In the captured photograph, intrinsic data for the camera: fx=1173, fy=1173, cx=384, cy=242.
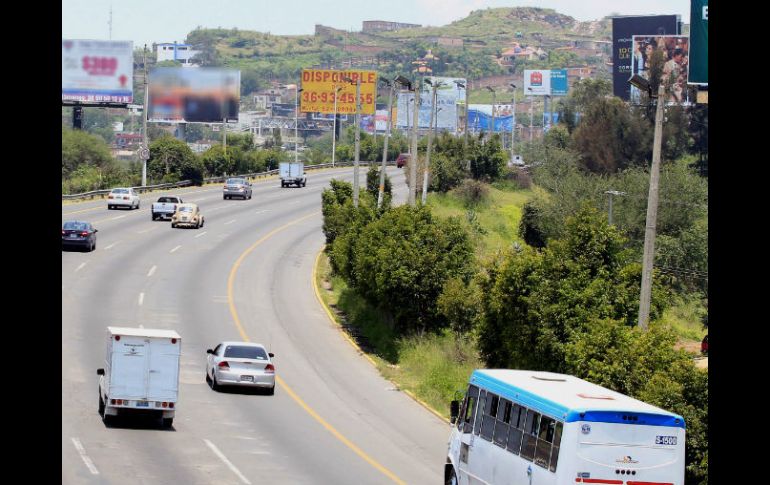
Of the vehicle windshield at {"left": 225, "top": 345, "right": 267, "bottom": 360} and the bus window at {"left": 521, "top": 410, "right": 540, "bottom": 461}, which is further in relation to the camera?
the vehicle windshield at {"left": 225, "top": 345, "right": 267, "bottom": 360}

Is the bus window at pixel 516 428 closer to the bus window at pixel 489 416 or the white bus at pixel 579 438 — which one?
the white bus at pixel 579 438

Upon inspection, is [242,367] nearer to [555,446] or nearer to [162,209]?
[555,446]

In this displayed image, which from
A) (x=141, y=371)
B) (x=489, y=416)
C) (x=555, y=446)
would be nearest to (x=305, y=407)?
(x=141, y=371)

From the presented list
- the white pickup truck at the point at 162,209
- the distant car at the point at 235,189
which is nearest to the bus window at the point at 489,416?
the white pickup truck at the point at 162,209

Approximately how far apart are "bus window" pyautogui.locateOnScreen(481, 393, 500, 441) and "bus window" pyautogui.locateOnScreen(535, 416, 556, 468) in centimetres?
228

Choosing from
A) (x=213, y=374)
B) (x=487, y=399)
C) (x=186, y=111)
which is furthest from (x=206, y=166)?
(x=487, y=399)

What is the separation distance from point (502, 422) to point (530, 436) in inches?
58.9

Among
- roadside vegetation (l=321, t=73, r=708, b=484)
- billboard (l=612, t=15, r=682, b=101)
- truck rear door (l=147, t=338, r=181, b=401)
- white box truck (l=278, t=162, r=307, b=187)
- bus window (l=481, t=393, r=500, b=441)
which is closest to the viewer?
bus window (l=481, t=393, r=500, b=441)

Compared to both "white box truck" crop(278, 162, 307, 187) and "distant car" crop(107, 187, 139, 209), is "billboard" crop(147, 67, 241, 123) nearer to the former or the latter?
"white box truck" crop(278, 162, 307, 187)

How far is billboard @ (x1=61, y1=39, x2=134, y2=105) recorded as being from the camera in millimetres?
118875

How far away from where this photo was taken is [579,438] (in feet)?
54.5

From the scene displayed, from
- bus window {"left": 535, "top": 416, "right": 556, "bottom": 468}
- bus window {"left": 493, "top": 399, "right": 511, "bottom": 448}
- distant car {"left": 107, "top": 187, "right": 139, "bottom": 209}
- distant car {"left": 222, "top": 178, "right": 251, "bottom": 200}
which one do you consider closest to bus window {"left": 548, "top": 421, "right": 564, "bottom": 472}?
bus window {"left": 535, "top": 416, "right": 556, "bottom": 468}

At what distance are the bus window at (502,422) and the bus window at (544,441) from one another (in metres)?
1.64
